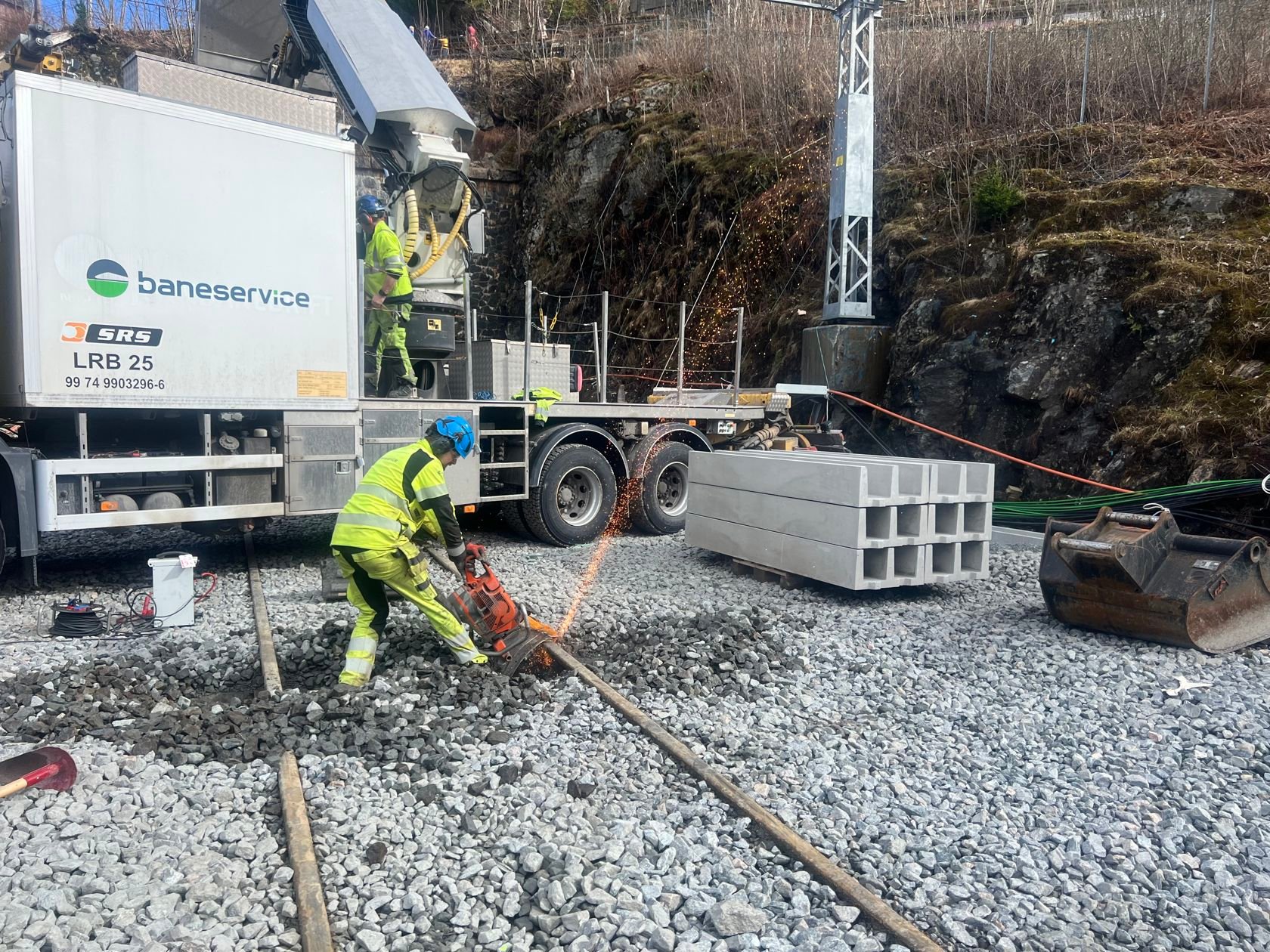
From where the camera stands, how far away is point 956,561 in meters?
7.49

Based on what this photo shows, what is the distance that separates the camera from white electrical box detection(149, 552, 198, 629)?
6.25 meters

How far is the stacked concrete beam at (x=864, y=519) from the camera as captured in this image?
7.08m

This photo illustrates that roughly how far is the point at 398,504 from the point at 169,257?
10.5 ft

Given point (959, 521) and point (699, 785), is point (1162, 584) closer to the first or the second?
point (959, 521)

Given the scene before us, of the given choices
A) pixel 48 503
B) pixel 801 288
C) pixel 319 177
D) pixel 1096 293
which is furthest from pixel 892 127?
pixel 48 503

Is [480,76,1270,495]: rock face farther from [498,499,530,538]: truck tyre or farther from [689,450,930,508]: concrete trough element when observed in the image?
[689,450,930,508]: concrete trough element

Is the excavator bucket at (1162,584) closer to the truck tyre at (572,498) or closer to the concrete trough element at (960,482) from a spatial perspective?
the concrete trough element at (960,482)

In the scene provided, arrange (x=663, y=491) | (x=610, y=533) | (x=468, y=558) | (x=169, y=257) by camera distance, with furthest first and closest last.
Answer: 1. (x=663, y=491)
2. (x=610, y=533)
3. (x=169, y=257)
4. (x=468, y=558)

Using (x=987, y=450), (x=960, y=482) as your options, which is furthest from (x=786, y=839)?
(x=987, y=450)

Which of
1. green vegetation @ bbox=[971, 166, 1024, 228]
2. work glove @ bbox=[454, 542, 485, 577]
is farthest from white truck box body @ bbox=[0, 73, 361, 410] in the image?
green vegetation @ bbox=[971, 166, 1024, 228]

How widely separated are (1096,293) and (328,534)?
969 cm

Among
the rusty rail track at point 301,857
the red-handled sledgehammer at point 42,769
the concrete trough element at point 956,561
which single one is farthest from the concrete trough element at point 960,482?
the red-handled sledgehammer at point 42,769

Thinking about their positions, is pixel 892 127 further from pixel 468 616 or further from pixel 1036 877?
pixel 1036 877

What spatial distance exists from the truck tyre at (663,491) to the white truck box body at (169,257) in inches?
139
